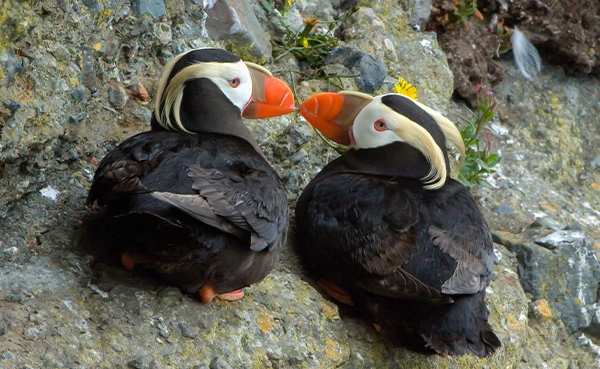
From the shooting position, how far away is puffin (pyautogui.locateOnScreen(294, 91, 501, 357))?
3.15 meters

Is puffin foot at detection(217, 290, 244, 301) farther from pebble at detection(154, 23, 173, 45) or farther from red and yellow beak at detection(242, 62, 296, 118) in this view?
pebble at detection(154, 23, 173, 45)

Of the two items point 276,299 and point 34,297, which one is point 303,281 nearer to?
point 276,299

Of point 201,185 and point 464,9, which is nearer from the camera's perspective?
point 201,185

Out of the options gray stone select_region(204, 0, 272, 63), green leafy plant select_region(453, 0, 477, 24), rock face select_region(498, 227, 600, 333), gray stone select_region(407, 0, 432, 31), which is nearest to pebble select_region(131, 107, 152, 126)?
gray stone select_region(204, 0, 272, 63)

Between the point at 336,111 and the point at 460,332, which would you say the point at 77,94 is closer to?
the point at 336,111

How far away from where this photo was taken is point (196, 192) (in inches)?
107

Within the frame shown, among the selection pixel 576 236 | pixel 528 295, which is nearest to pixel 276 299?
pixel 528 295

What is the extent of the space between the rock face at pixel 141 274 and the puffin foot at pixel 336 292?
7 cm

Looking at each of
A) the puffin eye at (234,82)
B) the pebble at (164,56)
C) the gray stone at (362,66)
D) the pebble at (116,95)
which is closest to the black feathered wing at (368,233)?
the puffin eye at (234,82)

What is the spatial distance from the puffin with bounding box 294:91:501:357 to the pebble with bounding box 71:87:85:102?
1010 millimetres

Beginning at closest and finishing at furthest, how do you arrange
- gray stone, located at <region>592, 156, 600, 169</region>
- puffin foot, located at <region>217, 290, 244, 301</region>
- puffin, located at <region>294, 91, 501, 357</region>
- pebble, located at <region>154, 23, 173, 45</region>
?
1. puffin foot, located at <region>217, 290, 244, 301</region>
2. puffin, located at <region>294, 91, 501, 357</region>
3. pebble, located at <region>154, 23, 173, 45</region>
4. gray stone, located at <region>592, 156, 600, 169</region>

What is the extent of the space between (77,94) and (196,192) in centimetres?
76

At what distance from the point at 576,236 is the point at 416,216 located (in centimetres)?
154

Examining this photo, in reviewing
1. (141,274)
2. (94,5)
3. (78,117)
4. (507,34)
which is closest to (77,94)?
(78,117)
